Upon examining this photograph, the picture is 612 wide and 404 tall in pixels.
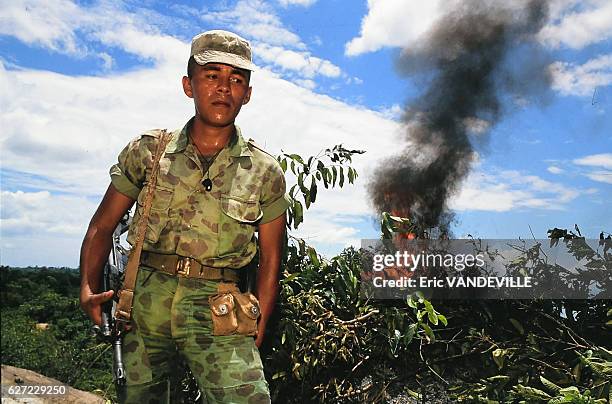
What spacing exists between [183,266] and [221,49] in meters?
1.04

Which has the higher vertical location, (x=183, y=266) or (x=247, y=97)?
(x=247, y=97)

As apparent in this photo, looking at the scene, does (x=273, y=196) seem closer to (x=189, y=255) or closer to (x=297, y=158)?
(x=189, y=255)

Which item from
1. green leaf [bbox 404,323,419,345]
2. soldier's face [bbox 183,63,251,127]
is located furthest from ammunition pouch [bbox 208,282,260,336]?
green leaf [bbox 404,323,419,345]

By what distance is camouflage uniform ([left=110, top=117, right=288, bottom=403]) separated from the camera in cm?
300

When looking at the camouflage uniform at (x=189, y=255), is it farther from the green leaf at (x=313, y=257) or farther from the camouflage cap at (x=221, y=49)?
the green leaf at (x=313, y=257)

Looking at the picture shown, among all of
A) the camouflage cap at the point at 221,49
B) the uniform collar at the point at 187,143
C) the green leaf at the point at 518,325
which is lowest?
the green leaf at the point at 518,325

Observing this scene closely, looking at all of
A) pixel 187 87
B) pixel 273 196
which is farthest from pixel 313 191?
pixel 187 87

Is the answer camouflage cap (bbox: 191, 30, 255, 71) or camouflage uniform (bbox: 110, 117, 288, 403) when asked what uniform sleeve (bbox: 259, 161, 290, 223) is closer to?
camouflage uniform (bbox: 110, 117, 288, 403)

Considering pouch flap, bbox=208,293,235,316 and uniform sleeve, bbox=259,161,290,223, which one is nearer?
pouch flap, bbox=208,293,235,316

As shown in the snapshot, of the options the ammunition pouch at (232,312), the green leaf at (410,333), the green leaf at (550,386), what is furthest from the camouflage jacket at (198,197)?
the green leaf at (550,386)

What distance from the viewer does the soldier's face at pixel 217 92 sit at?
3.09 m

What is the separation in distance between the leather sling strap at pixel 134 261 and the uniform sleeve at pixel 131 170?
0.26 ft

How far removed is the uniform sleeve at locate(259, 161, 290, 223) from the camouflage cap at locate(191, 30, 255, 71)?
0.53 m

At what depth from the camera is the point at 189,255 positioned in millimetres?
3043
